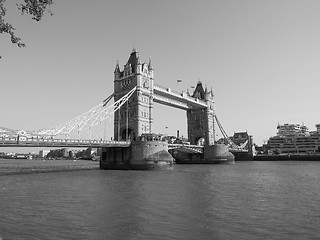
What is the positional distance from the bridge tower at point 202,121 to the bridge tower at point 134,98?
3407cm

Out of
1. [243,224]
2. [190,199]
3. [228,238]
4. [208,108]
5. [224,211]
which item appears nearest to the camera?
[228,238]

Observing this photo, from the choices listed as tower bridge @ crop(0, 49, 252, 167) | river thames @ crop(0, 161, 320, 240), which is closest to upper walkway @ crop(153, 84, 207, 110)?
tower bridge @ crop(0, 49, 252, 167)

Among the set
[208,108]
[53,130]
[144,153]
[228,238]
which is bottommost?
[228,238]

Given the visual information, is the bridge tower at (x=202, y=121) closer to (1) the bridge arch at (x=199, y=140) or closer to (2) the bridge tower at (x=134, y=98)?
(1) the bridge arch at (x=199, y=140)

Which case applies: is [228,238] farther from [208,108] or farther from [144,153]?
[208,108]

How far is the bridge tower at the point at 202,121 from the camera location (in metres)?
99.5

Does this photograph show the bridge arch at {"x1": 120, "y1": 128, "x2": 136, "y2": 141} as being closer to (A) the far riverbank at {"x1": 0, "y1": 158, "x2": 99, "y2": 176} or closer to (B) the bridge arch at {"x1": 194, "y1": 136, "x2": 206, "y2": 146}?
(A) the far riverbank at {"x1": 0, "y1": 158, "x2": 99, "y2": 176}

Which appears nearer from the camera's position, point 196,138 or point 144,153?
point 144,153

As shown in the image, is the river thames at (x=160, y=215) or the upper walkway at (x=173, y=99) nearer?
the river thames at (x=160, y=215)

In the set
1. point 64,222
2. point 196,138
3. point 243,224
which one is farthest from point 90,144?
point 196,138

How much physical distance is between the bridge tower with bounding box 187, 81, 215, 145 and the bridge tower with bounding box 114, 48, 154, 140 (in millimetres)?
34073

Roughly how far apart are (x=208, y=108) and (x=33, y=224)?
90.9 meters

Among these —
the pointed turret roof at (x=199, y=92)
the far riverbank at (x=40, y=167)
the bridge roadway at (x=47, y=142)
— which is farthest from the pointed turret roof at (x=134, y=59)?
the pointed turret roof at (x=199, y=92)

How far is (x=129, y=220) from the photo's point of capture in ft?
48.3
